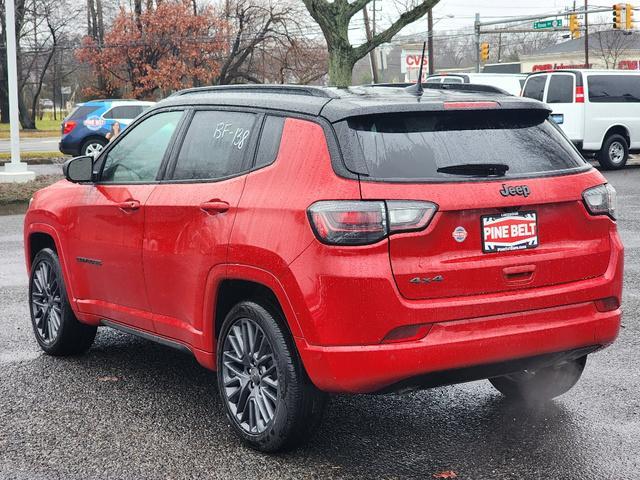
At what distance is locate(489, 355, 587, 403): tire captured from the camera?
5.09m

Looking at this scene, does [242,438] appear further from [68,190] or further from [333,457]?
[68,190]

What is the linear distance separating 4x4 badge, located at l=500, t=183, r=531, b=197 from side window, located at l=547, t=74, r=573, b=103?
18.4 meters

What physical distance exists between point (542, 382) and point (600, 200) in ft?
3.75

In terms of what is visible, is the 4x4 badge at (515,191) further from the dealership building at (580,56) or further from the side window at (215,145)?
the dealership building at (580,56)

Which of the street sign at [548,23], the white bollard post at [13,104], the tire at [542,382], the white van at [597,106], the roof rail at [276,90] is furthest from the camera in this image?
the street sign at [548,23]

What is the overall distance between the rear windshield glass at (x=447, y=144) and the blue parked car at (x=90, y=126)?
22.5 metres

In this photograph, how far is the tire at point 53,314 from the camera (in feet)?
20.7

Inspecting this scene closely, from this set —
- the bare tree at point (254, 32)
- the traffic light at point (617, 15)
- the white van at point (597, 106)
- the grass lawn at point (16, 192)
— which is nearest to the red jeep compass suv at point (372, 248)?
the grass lawn at point (16, 192)

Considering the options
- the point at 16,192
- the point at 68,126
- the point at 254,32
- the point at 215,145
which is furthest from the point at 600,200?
→ the point at 254,32

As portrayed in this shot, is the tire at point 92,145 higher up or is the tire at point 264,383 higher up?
the tire at point 92,145

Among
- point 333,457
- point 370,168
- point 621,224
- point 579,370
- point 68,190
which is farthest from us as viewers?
point 621,224

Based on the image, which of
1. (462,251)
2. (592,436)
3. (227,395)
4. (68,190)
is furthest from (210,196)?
(592,436)

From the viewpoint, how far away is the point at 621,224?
1339cm

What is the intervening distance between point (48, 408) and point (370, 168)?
2.41 metres
